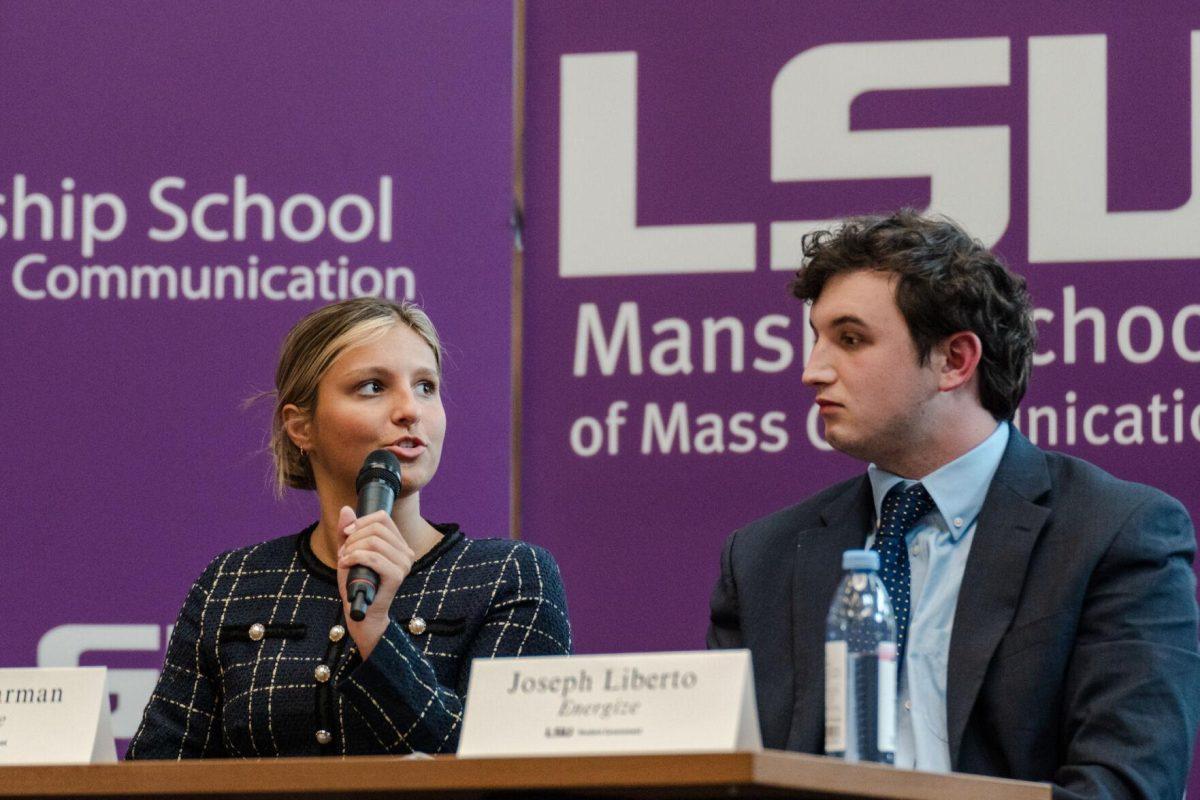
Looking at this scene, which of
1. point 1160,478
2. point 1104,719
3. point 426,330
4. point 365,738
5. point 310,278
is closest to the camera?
point 1104,719

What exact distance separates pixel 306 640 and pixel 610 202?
1289 mm

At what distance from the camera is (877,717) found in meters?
2.29

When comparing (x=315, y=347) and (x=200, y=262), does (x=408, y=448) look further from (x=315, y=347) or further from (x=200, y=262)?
(x=200, y=262)

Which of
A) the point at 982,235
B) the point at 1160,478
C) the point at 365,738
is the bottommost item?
the point at 365,738

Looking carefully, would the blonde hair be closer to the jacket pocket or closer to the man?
the jacket pocket

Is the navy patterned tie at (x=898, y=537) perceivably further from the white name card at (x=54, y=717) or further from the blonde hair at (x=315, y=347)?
the white name card at (x=54, y=717)

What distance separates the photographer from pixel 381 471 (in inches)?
103

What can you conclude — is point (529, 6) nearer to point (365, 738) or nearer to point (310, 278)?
point (310, 278)

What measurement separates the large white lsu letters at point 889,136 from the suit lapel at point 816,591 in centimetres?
92

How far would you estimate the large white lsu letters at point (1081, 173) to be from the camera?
3.62 meters

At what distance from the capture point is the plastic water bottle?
2088 millimetres

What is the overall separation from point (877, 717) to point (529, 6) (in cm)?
208

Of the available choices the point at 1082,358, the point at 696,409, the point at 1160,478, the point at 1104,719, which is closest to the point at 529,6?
the point at 696,409

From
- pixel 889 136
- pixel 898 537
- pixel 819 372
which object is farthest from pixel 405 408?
pixel 889 136
